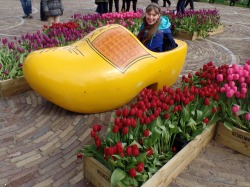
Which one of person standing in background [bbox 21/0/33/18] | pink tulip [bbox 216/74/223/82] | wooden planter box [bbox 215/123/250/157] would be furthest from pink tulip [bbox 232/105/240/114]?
person standing in background [bbox 21/0/33/18]

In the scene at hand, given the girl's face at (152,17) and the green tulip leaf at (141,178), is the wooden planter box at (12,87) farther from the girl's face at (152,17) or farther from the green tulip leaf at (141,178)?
the green tulip leaf at (141,178)

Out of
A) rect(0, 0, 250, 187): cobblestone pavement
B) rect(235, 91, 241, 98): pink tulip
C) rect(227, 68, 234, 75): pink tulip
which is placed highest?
rect(227, 68, 234, 75): pink tulip

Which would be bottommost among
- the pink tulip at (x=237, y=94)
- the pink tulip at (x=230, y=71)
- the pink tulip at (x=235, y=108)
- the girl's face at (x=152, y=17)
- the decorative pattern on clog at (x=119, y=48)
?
the pink tulip at (x=235, y=108)

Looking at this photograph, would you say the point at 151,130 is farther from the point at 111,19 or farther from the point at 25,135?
the point at 111,19

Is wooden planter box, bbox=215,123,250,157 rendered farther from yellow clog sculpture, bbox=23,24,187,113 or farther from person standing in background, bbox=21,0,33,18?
person standing in background, bbox=21,0,33,18

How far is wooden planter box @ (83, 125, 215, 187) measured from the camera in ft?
7.00

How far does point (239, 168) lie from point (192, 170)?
0.46m

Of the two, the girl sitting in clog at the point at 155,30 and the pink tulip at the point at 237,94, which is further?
the girl sitting in clog at the point at 155,30

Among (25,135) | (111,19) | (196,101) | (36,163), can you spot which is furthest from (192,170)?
(111,19)

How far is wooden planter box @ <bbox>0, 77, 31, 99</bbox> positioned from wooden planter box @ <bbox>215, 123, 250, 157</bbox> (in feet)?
7.95

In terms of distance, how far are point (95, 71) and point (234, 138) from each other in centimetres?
153

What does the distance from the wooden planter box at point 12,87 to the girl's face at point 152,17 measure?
176 centimetres

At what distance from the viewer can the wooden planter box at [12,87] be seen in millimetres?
3545

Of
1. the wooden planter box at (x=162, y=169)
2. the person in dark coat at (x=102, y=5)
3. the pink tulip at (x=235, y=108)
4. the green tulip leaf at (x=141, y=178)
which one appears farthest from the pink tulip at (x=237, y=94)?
the person in dark coat at (x=102, y=5)
